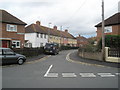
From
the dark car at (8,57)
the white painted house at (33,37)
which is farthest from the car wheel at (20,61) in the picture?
the white painted house at (33,37)

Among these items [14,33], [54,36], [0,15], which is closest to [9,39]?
[14,33]

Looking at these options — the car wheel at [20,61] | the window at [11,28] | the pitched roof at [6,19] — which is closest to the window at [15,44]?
the window at [11,28]

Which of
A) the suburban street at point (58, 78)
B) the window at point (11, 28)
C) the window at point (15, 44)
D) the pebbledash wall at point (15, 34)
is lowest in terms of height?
the suburban street at point (58, 78)

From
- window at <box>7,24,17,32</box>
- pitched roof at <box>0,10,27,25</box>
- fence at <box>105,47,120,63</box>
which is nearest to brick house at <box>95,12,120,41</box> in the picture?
fence at <box>105,47,120,63</box>

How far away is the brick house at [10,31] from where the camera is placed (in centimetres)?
2622

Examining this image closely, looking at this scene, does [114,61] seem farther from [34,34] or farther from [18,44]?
[34,34]

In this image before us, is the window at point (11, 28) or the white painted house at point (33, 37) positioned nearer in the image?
the window at point (11, 28)

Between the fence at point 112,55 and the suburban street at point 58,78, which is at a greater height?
the fence at point 112,55

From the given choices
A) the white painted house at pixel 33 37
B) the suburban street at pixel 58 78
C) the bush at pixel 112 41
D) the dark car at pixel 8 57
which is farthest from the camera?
the white painted house at pixel 33 37

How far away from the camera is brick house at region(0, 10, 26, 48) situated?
2622 cm

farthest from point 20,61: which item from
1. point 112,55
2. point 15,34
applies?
point 15,34

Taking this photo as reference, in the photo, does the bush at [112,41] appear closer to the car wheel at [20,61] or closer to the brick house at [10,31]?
the car wheel at [20,61]

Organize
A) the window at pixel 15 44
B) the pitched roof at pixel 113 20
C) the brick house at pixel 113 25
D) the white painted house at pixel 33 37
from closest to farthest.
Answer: the window at pixel 15 44 < the brick house at pixel 113 25 < the pitched roof at pixel 113 20 < the white painted house at pixel 33 37

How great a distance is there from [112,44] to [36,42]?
26656 mm
